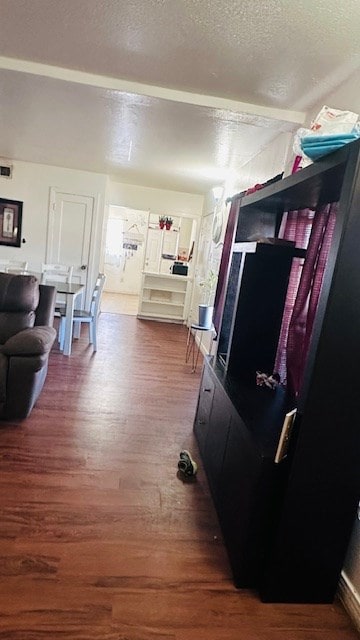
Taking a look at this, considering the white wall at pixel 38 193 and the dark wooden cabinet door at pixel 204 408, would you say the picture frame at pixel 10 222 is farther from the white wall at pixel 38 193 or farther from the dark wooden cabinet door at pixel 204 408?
the dark wooden cabinet door at pixel 204 408

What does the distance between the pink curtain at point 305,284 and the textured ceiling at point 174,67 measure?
2.52 feet

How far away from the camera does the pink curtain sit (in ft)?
5.81

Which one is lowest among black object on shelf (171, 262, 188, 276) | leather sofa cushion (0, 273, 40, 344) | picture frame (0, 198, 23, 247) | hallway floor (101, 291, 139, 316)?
hallway floor (101, 291, 139, 316)

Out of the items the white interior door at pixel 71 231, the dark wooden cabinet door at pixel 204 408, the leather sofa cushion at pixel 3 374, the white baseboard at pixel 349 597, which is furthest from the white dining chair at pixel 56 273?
the white baseboard at pixel 349 597

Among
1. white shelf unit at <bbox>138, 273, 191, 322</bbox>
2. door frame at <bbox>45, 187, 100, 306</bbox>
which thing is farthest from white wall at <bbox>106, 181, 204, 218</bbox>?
white shelf unit at <bbox>138, 273, 191, 322</bbox>

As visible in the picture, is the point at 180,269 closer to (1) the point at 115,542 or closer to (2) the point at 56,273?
(2) the point at 56,273

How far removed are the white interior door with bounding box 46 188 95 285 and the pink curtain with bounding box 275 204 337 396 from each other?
440cm

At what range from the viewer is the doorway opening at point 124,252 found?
966cm

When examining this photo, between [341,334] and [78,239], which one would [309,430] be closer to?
[341,334]

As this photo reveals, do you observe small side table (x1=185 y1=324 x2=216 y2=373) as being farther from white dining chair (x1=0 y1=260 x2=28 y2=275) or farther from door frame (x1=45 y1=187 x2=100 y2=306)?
white dining chair (x1=0 y1=260 x2=28 y2=275)

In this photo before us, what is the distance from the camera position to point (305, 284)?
6.00 ft

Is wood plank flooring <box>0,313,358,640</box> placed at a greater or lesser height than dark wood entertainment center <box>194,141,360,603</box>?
lesser

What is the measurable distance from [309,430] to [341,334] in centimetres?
36

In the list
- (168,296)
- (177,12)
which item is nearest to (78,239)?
(168,296)
